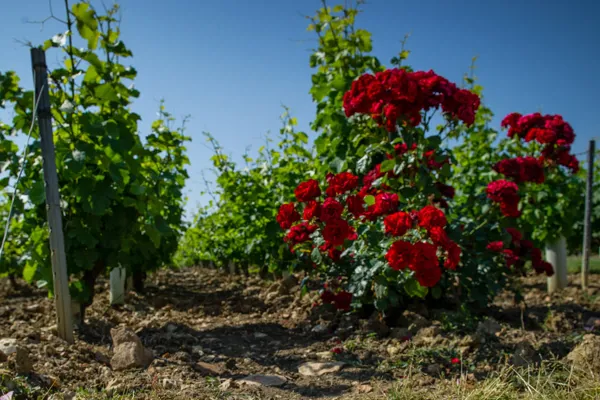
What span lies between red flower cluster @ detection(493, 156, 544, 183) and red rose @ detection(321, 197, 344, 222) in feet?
5.01

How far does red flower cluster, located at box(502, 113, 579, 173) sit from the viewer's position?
394 cm

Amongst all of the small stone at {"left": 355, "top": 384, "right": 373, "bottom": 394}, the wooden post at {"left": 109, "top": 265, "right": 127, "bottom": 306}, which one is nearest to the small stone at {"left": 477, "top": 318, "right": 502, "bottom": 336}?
the small stone at {"left": 355, "top": 384, "right": 373, "bottom": 394}

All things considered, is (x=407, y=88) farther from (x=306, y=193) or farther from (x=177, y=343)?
(x=177, y=343)

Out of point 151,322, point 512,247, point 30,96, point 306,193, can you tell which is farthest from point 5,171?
point 512,247

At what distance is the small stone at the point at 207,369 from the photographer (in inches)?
104

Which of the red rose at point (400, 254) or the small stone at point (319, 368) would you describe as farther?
the small stone at point (319, 368)

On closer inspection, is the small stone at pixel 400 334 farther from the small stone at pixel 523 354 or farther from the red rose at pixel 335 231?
the red rose at pixel 335 231

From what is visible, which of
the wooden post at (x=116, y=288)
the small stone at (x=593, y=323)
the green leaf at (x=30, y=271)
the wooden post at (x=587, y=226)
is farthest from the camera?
the wooden post at (x=587, y=226)

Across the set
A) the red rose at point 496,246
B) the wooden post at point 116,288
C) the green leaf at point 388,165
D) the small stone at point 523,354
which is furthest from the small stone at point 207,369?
the wooden post at point 116,288

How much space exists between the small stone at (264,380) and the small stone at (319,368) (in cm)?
17

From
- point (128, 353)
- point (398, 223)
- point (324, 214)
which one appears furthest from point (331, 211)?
point (128, 353)

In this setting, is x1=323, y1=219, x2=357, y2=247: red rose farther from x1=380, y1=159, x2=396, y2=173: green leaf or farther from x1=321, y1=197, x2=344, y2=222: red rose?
x1=380, y1=159, x2=396, y2=173: green leaf

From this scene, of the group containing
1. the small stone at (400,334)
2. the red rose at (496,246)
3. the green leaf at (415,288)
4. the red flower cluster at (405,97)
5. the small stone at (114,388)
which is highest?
the red flower cluster at (405,97)

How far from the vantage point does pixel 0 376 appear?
222cm
